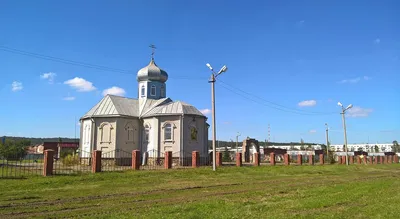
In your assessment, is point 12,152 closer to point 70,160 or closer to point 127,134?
point 70,160

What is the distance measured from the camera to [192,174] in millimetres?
21062

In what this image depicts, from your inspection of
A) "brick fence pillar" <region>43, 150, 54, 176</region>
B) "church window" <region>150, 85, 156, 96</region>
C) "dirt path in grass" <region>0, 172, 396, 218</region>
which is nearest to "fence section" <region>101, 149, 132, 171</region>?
"church window" <region>150, 85, 156, 96</region>

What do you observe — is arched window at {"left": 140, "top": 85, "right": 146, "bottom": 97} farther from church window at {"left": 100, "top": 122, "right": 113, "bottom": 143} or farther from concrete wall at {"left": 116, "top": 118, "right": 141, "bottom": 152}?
church window at {"left": 100, "top": 122, "right": 113, "bottom": 143}

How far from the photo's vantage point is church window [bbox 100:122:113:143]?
3016cm

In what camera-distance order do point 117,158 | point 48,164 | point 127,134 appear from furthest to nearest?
1. point 127,134
2. point 117,158
3. point 48,164

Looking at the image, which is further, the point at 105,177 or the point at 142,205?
the point at 105,177

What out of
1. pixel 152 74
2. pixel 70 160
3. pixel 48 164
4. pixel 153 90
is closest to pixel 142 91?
pixel 153 90

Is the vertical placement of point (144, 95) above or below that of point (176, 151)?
above

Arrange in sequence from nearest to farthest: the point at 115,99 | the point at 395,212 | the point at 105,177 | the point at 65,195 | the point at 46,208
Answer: the point at 395,212 → the point at 46,208 → the point at 65,195 → the point at 105,177 → the point at 115,99

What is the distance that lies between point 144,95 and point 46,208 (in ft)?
84.9

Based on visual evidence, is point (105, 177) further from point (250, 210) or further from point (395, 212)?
point (395, 212)

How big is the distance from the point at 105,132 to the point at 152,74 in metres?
8.30

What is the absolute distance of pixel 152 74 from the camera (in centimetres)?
3550

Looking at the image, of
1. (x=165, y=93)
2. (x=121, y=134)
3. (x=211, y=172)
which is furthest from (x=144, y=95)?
(x=211, y=172)
